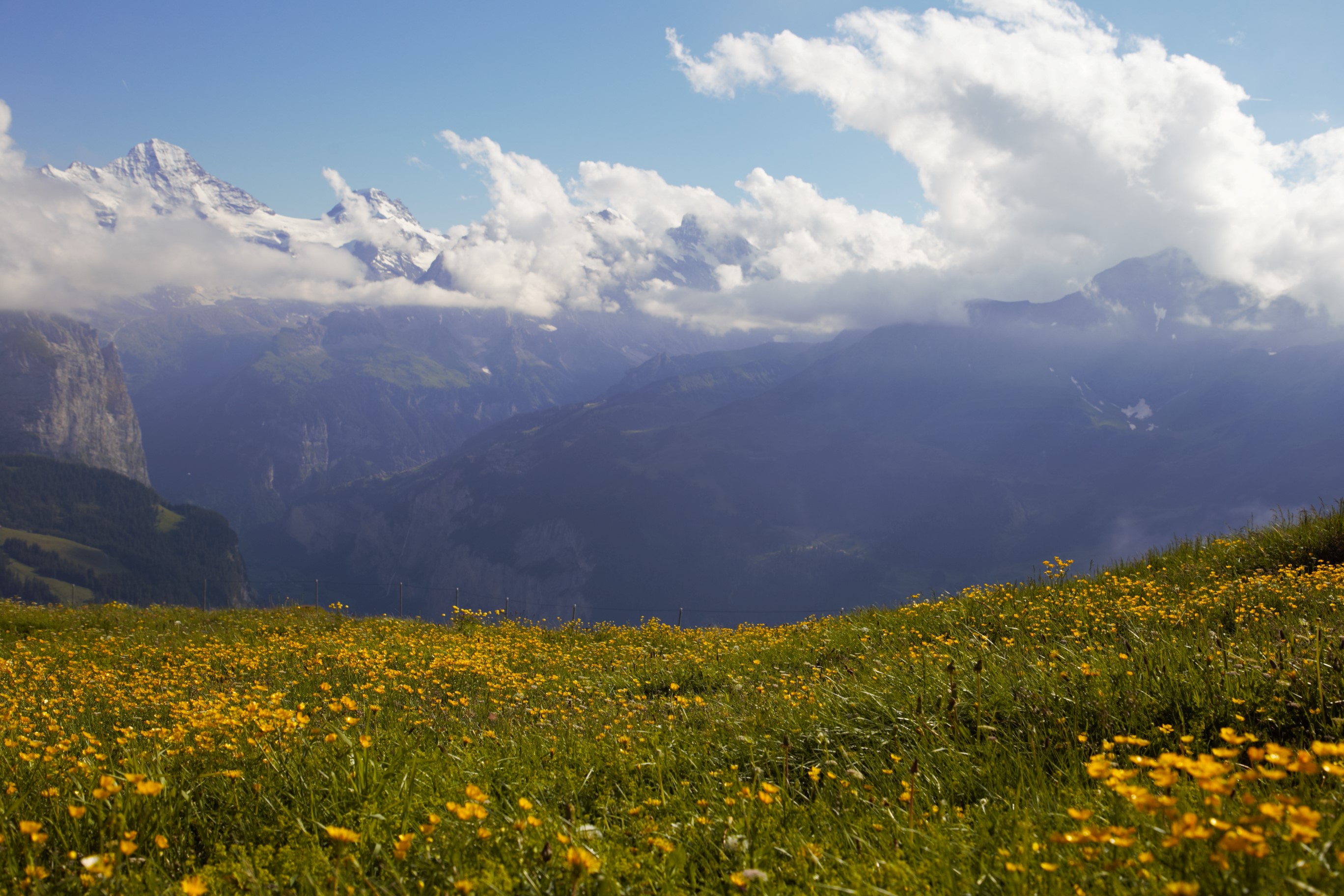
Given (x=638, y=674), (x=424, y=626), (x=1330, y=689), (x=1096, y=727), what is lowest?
(x=424, y=626)

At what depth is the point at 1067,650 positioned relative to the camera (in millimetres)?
7266

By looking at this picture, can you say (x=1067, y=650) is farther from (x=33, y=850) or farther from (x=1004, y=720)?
(x=33, y=850)

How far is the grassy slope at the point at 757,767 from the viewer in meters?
3.28

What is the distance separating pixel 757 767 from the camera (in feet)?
17.5

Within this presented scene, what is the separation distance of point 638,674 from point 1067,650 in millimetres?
6037

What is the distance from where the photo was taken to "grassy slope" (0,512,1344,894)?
129 inches

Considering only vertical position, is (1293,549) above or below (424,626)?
above

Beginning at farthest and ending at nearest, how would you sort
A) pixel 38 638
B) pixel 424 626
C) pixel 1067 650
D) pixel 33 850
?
pixel 424 626 → pixel 38 638 → pixel 1067 650 → pixel 33 850

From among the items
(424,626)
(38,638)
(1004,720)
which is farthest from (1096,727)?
(38,638)

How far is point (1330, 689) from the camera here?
5207mm

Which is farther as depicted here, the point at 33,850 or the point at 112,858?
the point at 33,850

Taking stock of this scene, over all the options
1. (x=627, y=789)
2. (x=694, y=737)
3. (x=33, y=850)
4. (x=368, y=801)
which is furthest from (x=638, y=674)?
(x=33, y=850)

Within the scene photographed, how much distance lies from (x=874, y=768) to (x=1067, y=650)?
3174mm

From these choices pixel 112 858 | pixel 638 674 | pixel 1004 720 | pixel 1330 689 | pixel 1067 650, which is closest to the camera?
pixel 112 858
